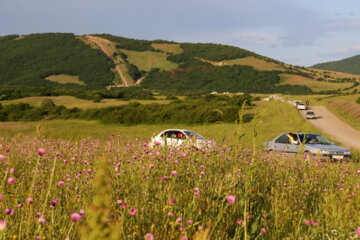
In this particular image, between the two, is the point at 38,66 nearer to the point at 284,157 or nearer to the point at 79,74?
the point at 79,74

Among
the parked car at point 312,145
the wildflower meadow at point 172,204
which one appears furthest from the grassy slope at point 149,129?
the wildflower meadow at point 172,204

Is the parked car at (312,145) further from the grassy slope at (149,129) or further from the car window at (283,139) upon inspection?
the grassy slope at (149,129)

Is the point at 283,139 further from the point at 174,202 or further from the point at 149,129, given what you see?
the point at 149,129

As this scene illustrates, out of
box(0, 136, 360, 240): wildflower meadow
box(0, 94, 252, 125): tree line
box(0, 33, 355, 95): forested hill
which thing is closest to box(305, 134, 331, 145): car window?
box(0, 136, 360, 240): wildflower meadow

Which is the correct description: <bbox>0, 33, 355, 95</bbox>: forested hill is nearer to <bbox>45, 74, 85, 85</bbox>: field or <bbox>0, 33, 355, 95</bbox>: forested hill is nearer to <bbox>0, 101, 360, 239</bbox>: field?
A: <bbox>45, 74, 85, 85</bbox>: field

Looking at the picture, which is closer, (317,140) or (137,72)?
(317,140)

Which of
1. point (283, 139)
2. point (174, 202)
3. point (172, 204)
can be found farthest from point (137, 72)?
point (172, 204)

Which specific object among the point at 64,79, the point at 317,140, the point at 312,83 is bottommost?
the point at 317,140

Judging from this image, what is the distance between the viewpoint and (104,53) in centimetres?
19875

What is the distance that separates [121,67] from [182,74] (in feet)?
125

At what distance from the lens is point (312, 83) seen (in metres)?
141

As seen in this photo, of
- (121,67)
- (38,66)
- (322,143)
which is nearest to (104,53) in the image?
(121,67)

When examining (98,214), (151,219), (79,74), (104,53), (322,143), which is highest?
(104,53)

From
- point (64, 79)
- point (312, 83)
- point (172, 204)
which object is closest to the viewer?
point (172, 204)
